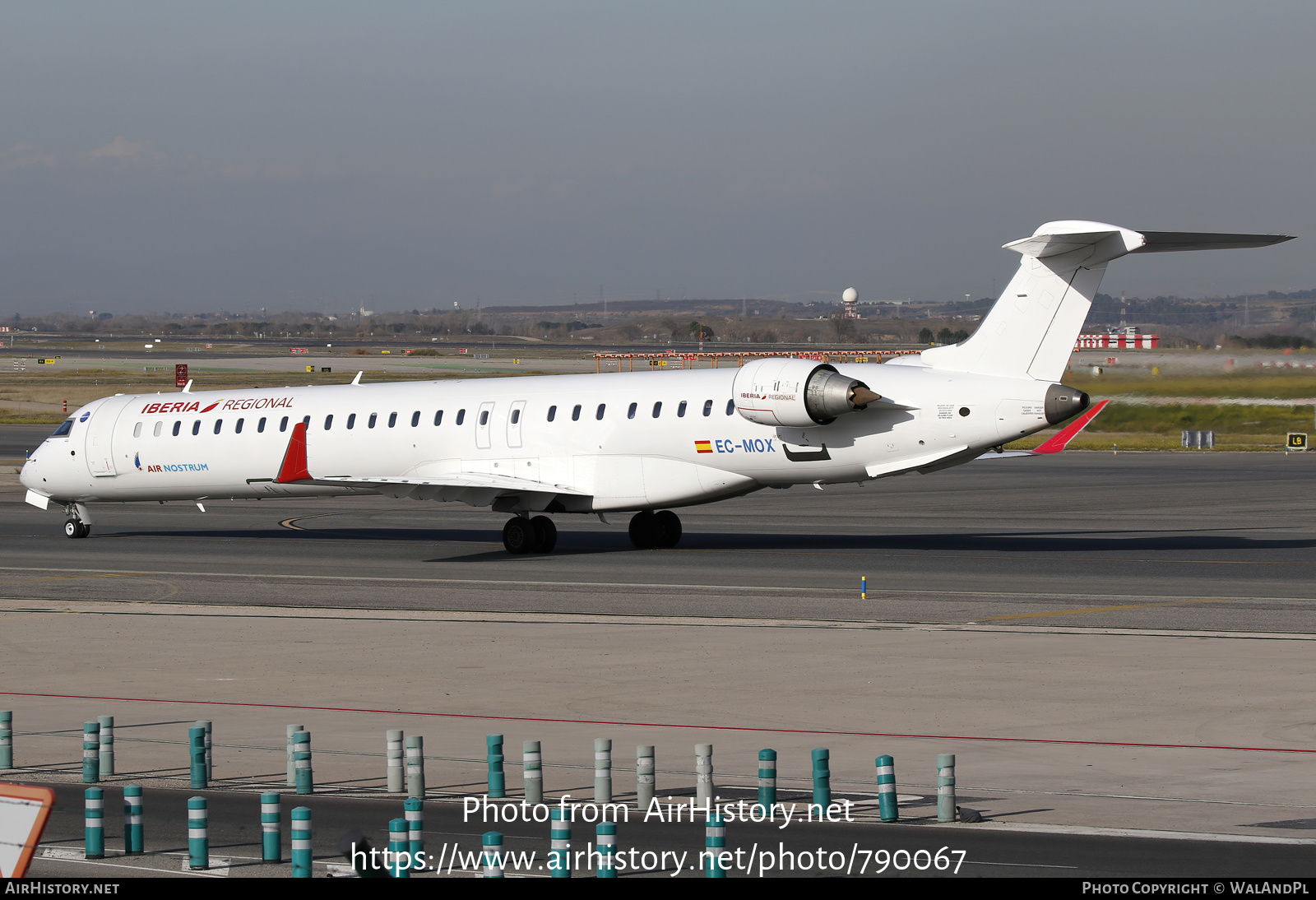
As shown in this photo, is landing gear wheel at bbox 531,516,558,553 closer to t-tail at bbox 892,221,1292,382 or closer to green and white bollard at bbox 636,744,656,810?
t-tail at bbox 892,221,1292,382

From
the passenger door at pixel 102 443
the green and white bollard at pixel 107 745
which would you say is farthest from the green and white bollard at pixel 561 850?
the passenger door at pixel 102 443

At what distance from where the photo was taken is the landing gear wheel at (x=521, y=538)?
1246 inches

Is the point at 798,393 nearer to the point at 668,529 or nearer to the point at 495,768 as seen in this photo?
the point at 668,529

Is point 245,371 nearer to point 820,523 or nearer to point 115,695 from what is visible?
point 820,523

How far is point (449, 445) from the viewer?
→ 107 feet

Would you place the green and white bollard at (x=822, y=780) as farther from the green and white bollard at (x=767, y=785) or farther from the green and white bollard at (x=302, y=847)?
the green and white bollard at (x=302, y=847)

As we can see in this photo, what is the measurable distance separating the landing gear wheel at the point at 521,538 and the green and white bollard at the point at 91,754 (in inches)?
736

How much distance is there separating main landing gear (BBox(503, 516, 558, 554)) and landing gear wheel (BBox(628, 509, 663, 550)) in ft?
5.92

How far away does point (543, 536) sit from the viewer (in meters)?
31.8

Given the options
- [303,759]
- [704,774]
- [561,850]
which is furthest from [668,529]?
[561,850]

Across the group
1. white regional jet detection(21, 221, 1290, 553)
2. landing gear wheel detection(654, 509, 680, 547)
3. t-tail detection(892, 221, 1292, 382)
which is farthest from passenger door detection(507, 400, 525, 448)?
t-tail detection(892, 221, 1292, 382)

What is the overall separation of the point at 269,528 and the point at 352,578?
34.7 ft

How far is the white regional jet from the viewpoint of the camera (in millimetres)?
27750

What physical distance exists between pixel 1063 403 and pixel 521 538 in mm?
11349
